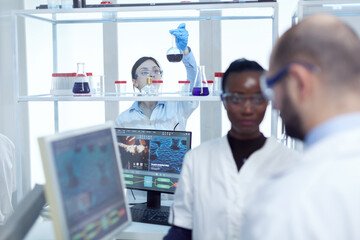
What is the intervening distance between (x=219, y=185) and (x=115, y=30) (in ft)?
9.55

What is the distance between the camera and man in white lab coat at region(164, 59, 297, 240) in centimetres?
134

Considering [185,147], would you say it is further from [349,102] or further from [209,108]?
[209,108]

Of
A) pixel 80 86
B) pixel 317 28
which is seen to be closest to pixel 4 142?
pixel 80 86

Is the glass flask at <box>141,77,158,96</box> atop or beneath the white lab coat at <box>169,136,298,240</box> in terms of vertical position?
atop

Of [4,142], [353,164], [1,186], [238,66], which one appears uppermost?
[238,66]

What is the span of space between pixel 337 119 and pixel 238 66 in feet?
2.22

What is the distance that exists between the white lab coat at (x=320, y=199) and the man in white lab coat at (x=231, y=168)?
0.58 meters

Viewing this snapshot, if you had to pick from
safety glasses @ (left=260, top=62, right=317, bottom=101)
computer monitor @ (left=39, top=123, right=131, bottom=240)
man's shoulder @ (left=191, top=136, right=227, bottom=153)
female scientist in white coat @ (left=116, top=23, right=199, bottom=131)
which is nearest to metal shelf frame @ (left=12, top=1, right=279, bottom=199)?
female scientist in white coat @ (left=116, top=23, right=199, bottom=131)

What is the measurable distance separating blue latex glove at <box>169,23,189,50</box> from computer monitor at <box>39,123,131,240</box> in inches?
57.0

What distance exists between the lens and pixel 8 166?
2.92 m

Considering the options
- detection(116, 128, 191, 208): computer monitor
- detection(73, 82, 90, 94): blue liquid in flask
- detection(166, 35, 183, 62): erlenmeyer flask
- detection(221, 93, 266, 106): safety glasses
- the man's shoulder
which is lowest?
detection(116, 128, 191, 208): computer monitor

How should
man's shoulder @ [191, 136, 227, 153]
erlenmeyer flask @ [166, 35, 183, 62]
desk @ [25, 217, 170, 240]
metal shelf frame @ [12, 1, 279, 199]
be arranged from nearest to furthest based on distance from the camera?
man's shoulder @ [191, 136, 227, 153]
desk @ [25, 217, 170, 240]
metal shelf frame @ [12, 1, 279, 199]
erlenmeyer flask @ [166, 35, 183, 62]

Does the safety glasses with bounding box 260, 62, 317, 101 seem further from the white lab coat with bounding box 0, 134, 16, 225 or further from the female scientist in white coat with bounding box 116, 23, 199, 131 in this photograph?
the white lab coat with bounding box 0, 134, 16, 225

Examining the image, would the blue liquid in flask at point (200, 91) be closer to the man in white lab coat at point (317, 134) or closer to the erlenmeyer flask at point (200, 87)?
the erlenmeyer flask at point (200, 87)
